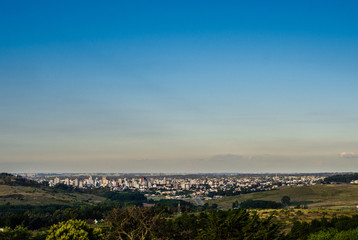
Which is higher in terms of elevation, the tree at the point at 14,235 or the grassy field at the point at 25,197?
the tree at the point at 14,235

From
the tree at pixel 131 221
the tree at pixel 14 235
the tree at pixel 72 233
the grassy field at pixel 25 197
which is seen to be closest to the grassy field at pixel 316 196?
the grassy field at pixel 25 197

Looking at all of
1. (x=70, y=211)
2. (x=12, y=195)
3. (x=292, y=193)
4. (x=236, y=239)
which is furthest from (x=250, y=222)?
(x=292, y=193)

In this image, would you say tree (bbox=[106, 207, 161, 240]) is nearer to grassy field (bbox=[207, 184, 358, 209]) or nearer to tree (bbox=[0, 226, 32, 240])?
tree (bbox=[0, 226, 32, 240])

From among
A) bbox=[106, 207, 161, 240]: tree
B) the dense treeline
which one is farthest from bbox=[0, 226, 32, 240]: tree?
bbox=[106, 207, 161, 240]: tree

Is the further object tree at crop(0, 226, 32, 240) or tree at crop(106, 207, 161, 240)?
tree at crop(0, 226, 32, 240)

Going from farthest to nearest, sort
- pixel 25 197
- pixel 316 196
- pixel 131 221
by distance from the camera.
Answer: pixel 316 196 → pixel 25 197 → pixel 131 221

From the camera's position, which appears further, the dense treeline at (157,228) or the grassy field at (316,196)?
the grassy field at (316,196)

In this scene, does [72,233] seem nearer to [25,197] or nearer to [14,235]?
[14,235]

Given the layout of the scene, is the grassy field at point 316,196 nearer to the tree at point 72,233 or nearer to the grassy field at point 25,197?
the grassy field at point 25,197

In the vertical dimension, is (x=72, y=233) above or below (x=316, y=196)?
above

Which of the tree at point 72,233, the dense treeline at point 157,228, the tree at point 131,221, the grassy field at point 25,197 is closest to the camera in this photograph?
the dense treeline at point 157,228

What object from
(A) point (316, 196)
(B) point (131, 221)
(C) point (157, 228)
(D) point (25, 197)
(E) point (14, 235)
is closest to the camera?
(C) point (157, 228)

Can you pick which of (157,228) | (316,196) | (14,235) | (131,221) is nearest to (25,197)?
(14,235)
